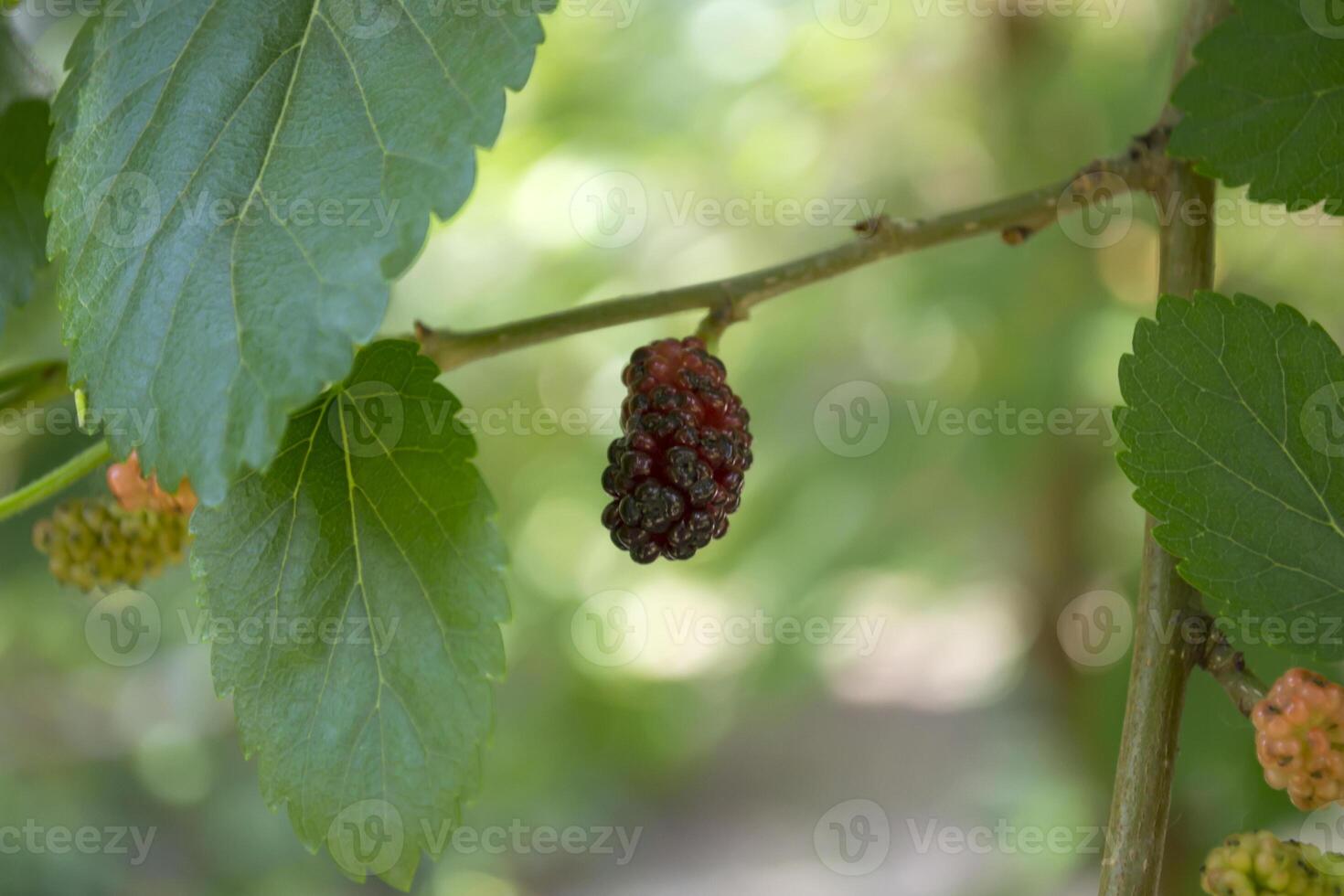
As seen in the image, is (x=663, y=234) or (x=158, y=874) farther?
(x=158, y=874)

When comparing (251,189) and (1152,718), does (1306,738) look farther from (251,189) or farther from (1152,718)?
(251,189)

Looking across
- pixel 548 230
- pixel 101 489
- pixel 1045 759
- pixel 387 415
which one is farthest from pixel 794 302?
pixel 387 415

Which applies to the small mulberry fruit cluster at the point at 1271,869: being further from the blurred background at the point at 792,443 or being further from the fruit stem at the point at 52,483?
the blurred background at the point at 792,443

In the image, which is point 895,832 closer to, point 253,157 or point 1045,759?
point 1045,759

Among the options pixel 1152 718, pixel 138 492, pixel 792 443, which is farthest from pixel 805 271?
pixel 792 443

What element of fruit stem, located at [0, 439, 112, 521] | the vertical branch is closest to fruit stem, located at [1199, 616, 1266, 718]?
the vertical branch

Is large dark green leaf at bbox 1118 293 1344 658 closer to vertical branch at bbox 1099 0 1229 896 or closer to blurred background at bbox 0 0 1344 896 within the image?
vertical branch at bbox 1099 0 1229 896

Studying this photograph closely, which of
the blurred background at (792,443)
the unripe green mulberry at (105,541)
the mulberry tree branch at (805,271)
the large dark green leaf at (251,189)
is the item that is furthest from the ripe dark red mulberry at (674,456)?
the blurred background at (792,443)
